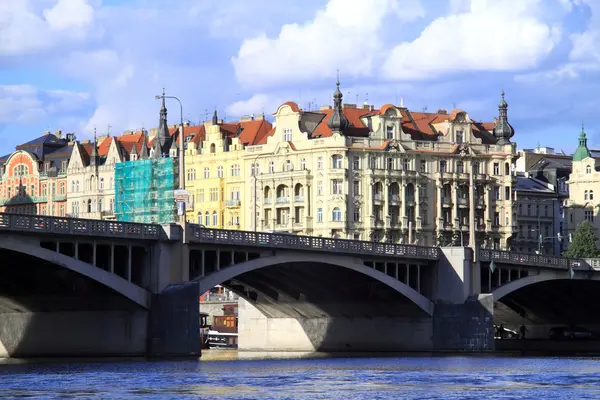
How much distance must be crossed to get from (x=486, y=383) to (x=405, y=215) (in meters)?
89.5

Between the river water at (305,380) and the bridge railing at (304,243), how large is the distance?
7749 mm

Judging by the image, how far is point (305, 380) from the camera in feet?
311

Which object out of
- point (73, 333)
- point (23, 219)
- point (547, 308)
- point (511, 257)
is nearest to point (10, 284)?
point (73, 333)

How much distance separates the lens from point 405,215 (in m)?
181

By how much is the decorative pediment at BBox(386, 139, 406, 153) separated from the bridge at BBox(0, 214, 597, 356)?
92.5ft

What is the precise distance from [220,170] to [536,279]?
55.6 m

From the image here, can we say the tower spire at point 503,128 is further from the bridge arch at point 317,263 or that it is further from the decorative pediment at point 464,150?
the bridge arch at point 317,263

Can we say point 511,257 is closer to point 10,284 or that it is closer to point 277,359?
point 277,359

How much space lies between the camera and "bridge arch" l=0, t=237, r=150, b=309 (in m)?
99.5

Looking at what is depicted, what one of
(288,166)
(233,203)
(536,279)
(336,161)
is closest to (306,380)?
(536,279)

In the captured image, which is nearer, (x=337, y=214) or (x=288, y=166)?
(x=337, y=214)

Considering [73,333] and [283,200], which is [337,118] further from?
[73,333]

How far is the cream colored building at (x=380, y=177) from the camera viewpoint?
179 meters

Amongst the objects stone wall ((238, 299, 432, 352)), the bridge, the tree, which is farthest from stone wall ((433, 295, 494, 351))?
the tree
